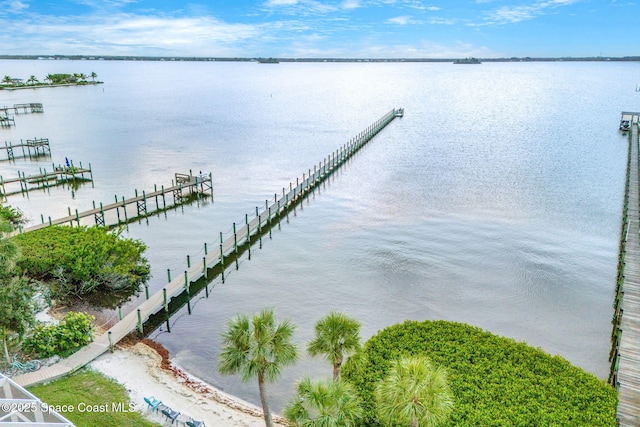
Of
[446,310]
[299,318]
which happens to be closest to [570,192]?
[446,310]

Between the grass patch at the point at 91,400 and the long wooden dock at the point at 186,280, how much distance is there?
0.77 m

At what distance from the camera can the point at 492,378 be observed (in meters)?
17.9

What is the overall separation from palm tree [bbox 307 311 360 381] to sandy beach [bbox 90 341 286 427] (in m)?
5.41

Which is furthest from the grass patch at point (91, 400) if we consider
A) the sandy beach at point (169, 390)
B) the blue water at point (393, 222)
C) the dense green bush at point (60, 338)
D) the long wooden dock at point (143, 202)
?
the long wooden dock at point (143, 202)

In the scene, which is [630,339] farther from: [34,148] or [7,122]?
[7,122]

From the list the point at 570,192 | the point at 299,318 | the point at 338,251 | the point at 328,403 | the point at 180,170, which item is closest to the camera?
the point at 328,403

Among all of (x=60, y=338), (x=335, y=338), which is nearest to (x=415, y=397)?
(x=335, y=338)

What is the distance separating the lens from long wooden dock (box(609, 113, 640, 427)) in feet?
59.9

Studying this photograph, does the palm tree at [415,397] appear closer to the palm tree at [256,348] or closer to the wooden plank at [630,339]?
the palm tree at [256,348]

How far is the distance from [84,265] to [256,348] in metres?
20.2

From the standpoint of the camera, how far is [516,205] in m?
47.9

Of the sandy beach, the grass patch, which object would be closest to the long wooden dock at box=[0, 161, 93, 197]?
the sandy beach

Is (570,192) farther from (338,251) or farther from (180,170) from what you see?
(180,170)

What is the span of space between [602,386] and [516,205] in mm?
32930
